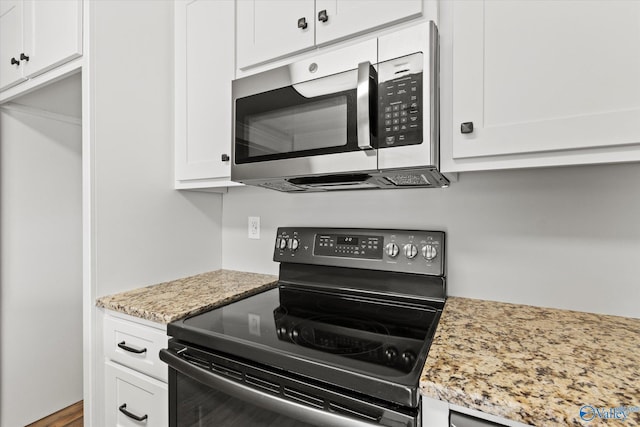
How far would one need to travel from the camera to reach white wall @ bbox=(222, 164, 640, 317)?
1004 mm

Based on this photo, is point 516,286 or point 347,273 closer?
point 516,286

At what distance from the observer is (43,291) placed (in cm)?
189

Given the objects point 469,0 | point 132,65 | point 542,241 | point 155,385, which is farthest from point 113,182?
point 542,241

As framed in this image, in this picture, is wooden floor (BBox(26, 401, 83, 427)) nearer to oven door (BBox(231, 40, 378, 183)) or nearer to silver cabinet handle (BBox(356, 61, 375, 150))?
oven door (BBox(231, 40, 378, 183))

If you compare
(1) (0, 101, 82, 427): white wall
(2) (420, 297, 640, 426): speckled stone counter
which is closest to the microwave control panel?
(2) (420, 297, 640, 426): speckled stone counter

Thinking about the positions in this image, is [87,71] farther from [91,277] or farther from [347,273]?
[347,273]

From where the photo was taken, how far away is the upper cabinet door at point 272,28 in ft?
3.80

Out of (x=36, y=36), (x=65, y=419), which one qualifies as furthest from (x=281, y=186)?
(x=65, y=419)

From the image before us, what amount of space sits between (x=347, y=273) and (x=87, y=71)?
1.31 meters

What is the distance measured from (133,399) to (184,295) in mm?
389

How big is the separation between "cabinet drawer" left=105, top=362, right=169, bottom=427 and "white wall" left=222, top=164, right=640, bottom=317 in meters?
0.97

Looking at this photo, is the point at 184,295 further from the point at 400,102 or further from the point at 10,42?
the point at 10,42

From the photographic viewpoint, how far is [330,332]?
3.23ft

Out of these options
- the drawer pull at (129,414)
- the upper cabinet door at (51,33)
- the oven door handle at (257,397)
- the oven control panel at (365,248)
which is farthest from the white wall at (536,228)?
the upper cabinet door at (51,33)
